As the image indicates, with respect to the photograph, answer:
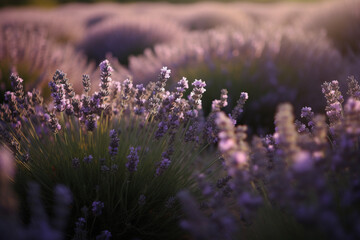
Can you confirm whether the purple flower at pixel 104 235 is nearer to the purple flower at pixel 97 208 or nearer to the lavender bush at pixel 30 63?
the purple flower at pixel 97 208

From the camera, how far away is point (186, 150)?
2191 mm

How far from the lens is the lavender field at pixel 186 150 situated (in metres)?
1.11

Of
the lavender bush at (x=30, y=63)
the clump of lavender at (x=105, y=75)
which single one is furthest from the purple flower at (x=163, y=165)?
the lavender bush at (x=30, y=63)

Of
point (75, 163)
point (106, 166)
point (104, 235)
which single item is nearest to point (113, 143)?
point (106, 166)

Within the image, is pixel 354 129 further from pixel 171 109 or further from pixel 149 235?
pixel 149 235

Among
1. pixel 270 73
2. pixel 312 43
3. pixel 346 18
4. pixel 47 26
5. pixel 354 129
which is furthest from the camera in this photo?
pixel 47 26

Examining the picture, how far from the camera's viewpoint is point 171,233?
183 cm

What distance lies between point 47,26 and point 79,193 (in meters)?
10.1

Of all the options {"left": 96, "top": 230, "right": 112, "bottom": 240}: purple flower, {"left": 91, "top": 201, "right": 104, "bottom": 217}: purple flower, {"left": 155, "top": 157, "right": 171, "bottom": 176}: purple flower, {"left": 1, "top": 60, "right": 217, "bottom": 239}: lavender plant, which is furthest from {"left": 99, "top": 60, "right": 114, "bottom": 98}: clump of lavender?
{"left": 96, "top": 230, "right": 112, "bottom": 240}: purple flower

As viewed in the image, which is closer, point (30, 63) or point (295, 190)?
point (295, 190)

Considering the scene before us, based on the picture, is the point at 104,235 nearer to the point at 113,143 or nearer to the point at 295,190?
the point at 113,143

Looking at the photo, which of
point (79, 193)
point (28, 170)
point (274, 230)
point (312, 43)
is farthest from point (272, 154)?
point (312, 43)

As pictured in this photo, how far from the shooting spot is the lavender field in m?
1.11

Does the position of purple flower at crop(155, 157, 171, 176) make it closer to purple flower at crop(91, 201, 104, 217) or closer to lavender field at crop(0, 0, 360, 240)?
lavender field at crop(0, 0, 360, 240)
